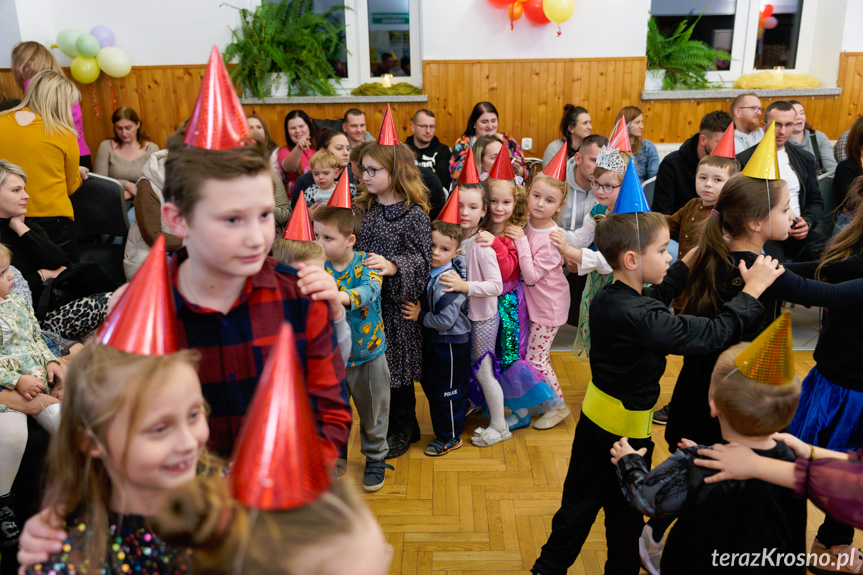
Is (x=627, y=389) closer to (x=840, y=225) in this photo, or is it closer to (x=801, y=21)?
(x=840, y=225)

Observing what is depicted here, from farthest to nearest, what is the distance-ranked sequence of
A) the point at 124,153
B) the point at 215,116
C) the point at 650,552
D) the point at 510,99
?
the point at 510,99 → the point at 124,153 → the point at 650,552 → the point at 215,116

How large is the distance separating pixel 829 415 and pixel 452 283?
1330 mm

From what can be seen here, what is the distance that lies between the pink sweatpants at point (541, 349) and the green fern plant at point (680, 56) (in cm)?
383

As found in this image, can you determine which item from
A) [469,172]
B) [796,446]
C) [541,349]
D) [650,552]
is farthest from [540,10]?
[796,446]

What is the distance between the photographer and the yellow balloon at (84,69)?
17.7ft

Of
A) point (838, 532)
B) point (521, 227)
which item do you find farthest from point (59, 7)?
point (838, 532)

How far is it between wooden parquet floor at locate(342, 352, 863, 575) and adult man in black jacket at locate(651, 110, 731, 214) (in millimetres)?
1406

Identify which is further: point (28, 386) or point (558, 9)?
point (558, 9)

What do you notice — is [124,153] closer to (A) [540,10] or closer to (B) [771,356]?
(A) [540,10]

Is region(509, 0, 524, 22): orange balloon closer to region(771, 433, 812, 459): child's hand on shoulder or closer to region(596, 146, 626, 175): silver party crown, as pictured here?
region(596, 146, 626, 175): silver party crown

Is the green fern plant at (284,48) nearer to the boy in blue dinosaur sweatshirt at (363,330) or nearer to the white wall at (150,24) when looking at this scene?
the white wall at (150,24)

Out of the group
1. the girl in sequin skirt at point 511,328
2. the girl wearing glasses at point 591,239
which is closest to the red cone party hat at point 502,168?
the girl in sequin skirt at point 511,328

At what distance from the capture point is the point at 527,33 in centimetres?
558

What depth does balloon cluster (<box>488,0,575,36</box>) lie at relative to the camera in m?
5.24
